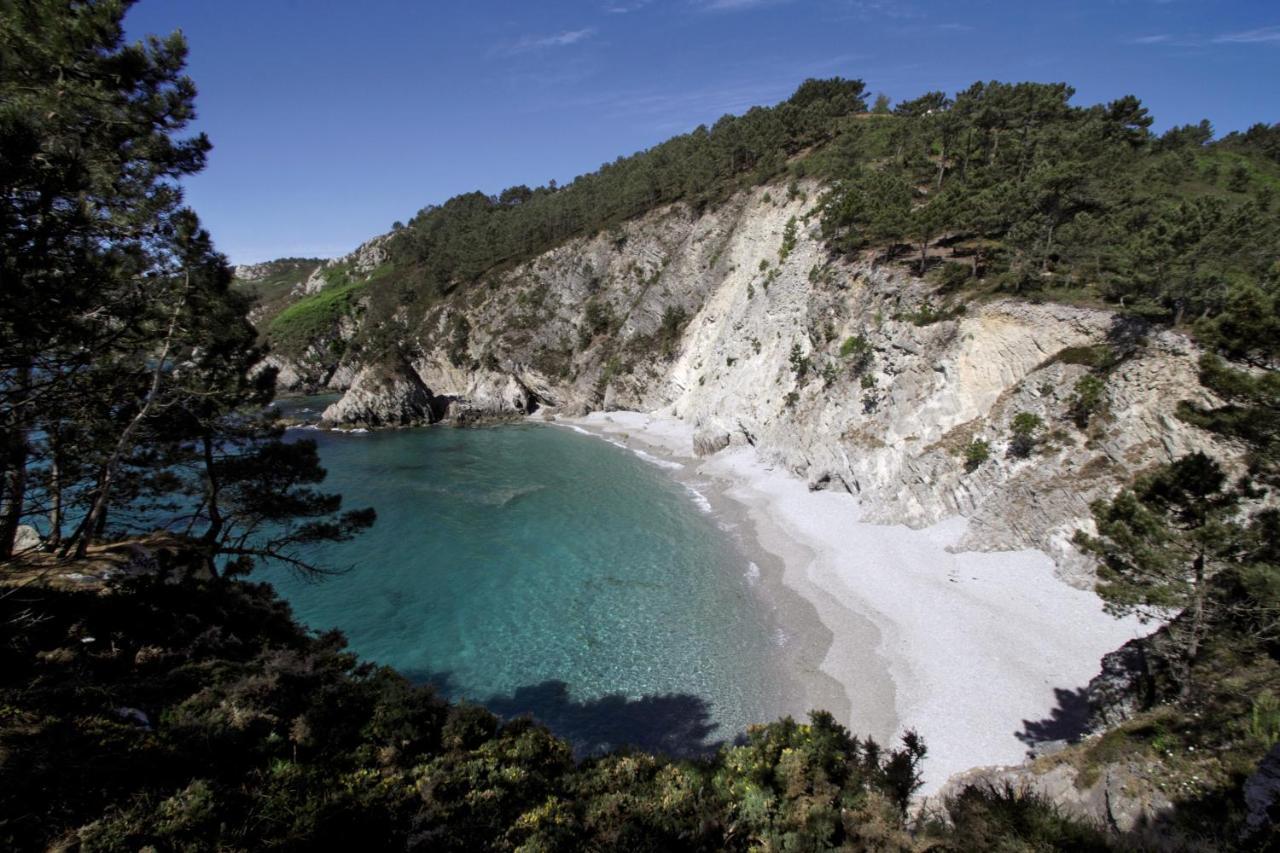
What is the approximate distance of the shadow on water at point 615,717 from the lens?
51.7 ft

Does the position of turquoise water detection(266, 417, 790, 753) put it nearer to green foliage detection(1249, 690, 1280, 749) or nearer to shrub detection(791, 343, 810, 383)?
green foliage detection(1249, 690, 1280, 749)

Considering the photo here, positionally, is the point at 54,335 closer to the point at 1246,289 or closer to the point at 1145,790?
the point at 1145,790

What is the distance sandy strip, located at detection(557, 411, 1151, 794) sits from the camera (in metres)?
15.6

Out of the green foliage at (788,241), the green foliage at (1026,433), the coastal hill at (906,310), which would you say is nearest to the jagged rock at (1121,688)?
the coastal hill at (906,310)

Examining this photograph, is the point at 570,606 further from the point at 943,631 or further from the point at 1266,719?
the point at 1266,719

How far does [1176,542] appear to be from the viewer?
12.2 m

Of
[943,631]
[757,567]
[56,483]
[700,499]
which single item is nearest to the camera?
[56,483]

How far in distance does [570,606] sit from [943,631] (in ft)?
49.6

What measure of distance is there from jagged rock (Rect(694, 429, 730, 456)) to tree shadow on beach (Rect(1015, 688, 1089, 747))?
31178 mm

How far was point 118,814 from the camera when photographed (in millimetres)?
5953

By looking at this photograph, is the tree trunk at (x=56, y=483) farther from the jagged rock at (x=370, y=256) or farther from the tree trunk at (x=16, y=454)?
the jagged rock at (x=370, y=256)

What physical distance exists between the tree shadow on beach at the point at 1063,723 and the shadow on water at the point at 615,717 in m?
8.89

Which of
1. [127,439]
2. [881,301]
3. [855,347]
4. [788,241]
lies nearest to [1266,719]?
[127,439]

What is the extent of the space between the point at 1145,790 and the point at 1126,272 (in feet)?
77.0
